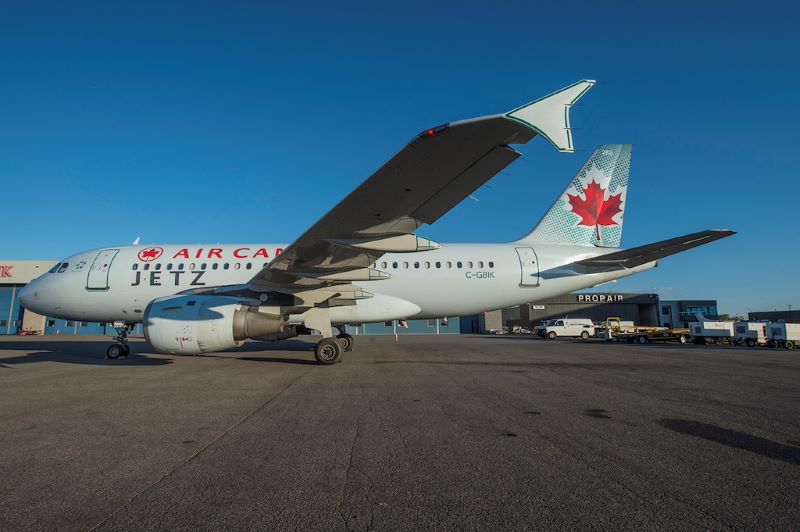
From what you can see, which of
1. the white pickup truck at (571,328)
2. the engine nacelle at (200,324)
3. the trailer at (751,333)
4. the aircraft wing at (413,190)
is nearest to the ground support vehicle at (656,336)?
the trailer at (751,333)

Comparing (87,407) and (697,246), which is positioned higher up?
(697,246)

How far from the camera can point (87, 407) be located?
5738 millimetres

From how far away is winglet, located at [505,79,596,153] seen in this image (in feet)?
14.4

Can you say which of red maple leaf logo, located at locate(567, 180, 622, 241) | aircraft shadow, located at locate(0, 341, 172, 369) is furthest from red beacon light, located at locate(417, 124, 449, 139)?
red maple leaf logo, located at locate(567, 180, 622, 241)

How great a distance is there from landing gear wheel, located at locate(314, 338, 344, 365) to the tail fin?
8.65m

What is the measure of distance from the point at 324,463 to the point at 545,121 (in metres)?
4.13

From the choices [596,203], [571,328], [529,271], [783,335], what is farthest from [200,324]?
[571,328]

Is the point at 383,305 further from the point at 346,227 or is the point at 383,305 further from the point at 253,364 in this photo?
the point at 346,227

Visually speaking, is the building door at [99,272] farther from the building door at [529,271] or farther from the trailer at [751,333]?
the trailer at [751,333]

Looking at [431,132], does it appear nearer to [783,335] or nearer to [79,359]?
[79,359]

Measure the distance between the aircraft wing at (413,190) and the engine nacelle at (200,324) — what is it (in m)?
0.99

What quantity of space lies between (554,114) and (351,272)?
6798mm

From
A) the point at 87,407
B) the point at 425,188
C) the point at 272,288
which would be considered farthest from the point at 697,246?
the point at 87,407

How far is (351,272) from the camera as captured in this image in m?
10.3
